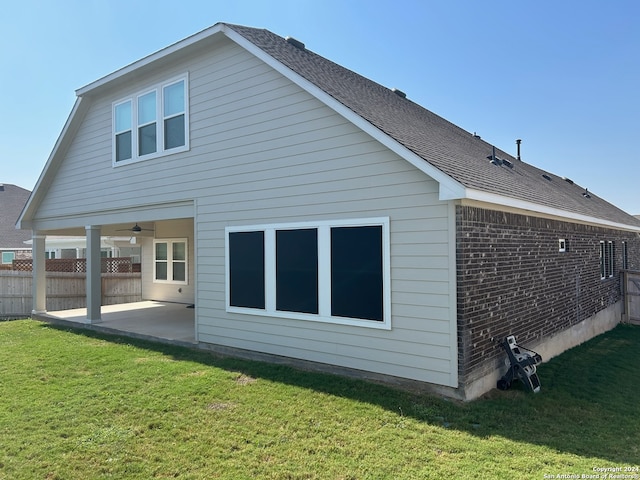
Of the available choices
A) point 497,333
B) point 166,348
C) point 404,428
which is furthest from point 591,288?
point 166,348

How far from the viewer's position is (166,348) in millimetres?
8328

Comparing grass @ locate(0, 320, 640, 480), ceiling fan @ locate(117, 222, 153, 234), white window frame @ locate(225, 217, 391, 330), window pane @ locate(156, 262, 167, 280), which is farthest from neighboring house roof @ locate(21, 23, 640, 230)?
window pane @ locate(156, 262, 167, 280)

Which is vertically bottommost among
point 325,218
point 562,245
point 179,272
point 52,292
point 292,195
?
point 52,292

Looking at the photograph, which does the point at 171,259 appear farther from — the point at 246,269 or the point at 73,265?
the point at 246,269

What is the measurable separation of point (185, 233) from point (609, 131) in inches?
774

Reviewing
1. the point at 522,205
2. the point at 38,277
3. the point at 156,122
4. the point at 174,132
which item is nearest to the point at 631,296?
the point at 522,205

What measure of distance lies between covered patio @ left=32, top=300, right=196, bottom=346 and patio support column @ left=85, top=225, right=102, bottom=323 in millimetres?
261

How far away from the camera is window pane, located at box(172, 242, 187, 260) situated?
15.3 m

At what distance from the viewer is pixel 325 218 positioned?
6461 millimetres

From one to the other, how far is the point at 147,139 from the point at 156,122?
1.63 ft

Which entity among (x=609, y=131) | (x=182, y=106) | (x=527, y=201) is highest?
(x=609, y=131)

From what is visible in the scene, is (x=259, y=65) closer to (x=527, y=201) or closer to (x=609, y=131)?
(x=527, y=201)

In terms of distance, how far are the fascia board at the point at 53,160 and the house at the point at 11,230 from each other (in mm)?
11877

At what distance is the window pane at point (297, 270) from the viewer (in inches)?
260
